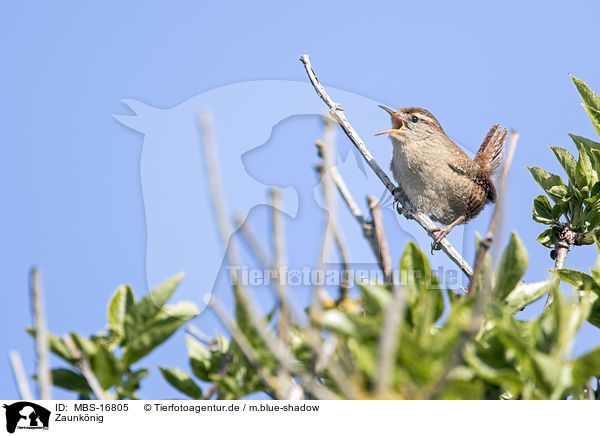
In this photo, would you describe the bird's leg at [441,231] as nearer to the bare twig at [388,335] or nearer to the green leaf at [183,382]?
the green leaf at [183,382]

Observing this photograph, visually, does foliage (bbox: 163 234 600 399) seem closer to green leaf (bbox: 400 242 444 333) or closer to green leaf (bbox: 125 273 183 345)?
green leaf (bbox: 400 242 444 333)

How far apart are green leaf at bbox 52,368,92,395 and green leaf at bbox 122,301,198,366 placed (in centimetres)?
12

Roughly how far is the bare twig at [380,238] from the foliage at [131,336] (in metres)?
0.57

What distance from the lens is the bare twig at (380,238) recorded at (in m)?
1.25

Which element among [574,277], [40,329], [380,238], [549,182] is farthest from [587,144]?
[40,329]

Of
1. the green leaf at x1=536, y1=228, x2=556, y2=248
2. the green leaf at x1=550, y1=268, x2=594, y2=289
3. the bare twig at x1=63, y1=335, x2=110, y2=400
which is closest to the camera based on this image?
the bare twig at x1=63, y1=335, x2=110, y2=400

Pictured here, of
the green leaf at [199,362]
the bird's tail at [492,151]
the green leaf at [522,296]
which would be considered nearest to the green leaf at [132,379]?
the green leaf at [199,362]

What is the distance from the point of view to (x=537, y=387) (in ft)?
4.63

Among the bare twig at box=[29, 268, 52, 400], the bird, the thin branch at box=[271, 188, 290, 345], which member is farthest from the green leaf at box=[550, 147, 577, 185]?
the bare twig at box=[29, 268, 52, 400]

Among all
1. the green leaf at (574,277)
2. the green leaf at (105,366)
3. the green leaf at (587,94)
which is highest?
the green leaf at (587,94)

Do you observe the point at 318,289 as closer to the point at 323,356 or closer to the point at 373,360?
the point at 323,356

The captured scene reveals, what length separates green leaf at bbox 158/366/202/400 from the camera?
1748 millimetres
